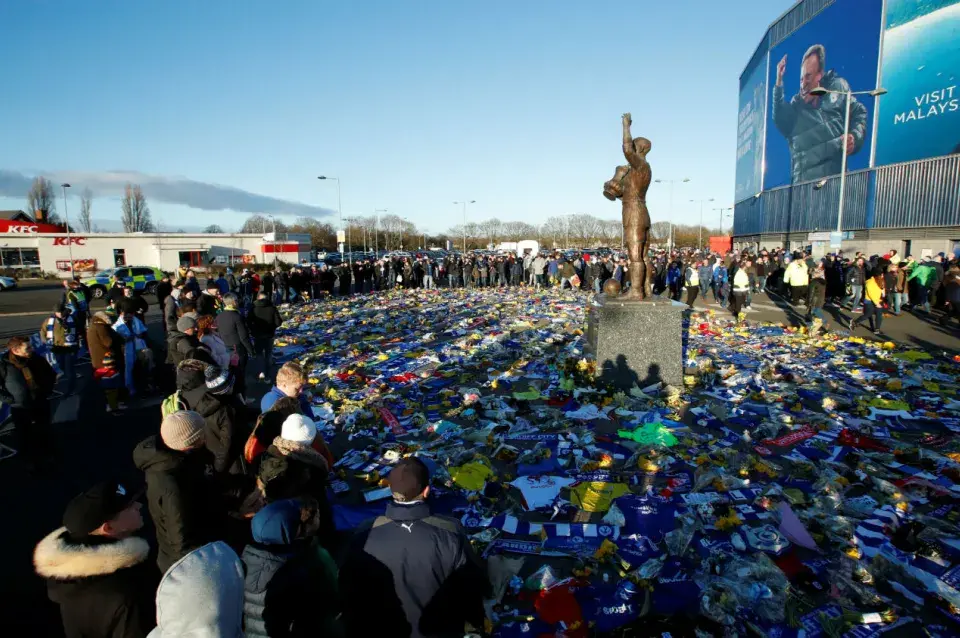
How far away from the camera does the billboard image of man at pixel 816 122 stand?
3209 centimetres

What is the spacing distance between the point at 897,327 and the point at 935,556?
38.7ft

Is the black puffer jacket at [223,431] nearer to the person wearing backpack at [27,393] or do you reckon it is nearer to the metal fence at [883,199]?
the person wearing backpack at [27,393]

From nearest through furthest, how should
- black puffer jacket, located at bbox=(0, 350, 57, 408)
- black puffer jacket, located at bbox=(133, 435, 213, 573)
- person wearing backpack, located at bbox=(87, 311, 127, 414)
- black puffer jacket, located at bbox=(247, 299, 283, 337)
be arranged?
1. black puffer jacket, located at bbox=(133, 435, 213, 573)
2. black puffer jacket, located at bbox=(0, 350, 57, 408)
3. person wearing backpack, located at bbox=(87, 311, 127, 414)
4. black puffer jacket, located at bbox=(247, 299, 283, 337)

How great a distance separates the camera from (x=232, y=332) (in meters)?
8.14

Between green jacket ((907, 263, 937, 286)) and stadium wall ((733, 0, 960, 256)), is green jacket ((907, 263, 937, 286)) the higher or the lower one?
the lower one

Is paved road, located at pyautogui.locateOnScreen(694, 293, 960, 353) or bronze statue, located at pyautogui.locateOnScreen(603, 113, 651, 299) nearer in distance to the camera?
bronze statue, located at pyautogui.locateOnScreen(603, 113, 651, 299)

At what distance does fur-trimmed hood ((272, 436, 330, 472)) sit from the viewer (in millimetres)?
3480

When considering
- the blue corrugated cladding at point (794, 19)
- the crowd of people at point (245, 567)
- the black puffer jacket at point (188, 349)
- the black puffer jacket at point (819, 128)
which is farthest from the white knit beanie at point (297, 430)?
the blue corrugated cladding at point (794, 19)

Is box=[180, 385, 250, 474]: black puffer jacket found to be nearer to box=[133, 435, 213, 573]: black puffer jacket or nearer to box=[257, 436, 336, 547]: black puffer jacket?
box=[257, 436, 336, 547]: black puffer jacket

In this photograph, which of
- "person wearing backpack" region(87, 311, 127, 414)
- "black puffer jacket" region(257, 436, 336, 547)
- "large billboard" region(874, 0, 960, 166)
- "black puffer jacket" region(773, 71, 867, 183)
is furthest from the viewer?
A: "black puffer jacket" region(773, 71, 867, 183)

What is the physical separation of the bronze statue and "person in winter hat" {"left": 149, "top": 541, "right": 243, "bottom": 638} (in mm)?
7620

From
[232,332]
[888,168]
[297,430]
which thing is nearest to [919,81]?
[888,168]

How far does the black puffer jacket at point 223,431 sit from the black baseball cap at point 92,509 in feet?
6.92

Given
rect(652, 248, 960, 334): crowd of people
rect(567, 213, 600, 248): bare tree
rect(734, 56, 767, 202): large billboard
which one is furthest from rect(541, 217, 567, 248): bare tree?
rect(652, 248, 960, 334): crowd of people
